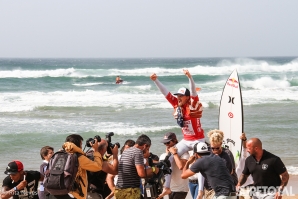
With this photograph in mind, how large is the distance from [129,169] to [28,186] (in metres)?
1.20

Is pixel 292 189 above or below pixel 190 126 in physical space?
below

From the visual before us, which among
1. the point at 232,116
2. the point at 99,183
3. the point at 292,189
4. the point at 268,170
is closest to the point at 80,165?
the point at 99,183

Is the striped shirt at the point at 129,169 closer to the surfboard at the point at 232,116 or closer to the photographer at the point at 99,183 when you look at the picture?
the photographer at the point at 99,183

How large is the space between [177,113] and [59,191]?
2279 millimetres

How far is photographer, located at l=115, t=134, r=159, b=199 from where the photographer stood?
566cm

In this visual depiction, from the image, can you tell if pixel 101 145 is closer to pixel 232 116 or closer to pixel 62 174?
pixel 62 174

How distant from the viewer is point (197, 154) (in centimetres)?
533

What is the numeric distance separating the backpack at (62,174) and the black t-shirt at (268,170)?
197cm

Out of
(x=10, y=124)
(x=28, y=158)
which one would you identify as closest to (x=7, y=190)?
(x=28, y=158)

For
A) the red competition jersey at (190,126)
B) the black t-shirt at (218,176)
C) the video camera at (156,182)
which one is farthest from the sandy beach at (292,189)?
the black t-shirt at (218,176)

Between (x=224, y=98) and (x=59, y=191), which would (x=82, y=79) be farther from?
(x=59, y=191)

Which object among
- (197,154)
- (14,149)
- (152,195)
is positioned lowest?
(14,149)

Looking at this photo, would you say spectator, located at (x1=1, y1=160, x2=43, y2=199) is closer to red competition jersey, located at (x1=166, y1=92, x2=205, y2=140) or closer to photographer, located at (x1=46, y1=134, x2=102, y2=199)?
photographer, located at (x1=46, y1=134, x2=102, y2=199)

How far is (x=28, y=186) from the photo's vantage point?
19.4 feet
